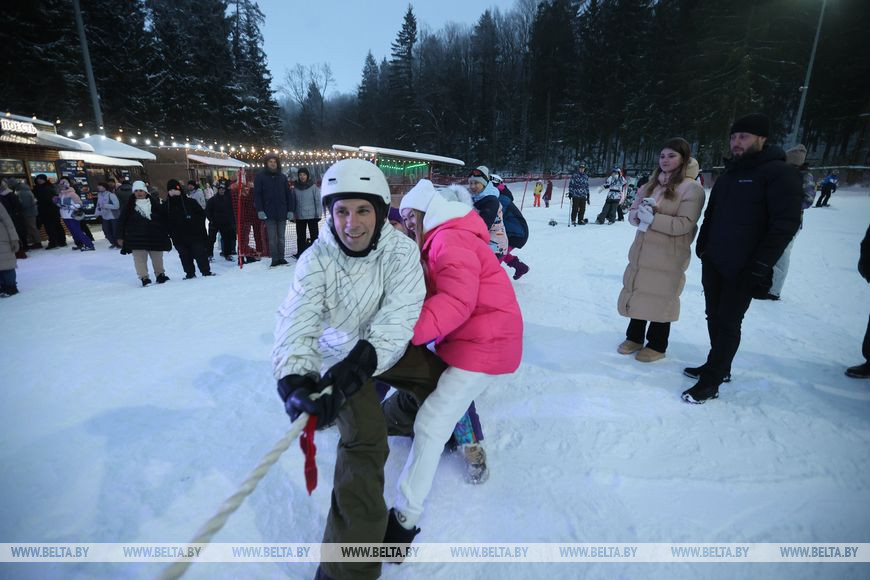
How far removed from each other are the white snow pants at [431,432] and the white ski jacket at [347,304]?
32cm

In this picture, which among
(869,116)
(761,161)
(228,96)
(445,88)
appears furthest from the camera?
(445,88)

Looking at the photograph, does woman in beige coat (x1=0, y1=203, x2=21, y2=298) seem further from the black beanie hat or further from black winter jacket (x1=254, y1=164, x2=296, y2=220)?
the black beanie hat

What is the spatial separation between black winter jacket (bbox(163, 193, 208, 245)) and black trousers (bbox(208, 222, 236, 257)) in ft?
5.33

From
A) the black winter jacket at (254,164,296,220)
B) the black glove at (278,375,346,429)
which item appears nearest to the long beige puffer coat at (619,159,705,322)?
the black glove at (278,375,346,429)

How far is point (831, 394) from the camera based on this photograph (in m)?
2.80

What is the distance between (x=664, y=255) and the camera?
3104mm

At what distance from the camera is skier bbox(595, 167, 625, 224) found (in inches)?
450

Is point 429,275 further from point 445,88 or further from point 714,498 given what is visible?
point 445,88

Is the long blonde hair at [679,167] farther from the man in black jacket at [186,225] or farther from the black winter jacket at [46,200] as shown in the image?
the black winter jacket at [46,200]

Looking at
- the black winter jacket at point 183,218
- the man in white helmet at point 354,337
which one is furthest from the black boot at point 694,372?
the black winter jacket at point 183,218

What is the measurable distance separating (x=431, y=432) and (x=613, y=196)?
38.9 feet

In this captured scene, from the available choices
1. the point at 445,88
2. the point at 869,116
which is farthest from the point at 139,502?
the point at 445,88

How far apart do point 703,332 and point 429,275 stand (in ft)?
11.4

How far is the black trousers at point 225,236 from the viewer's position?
307 inches
